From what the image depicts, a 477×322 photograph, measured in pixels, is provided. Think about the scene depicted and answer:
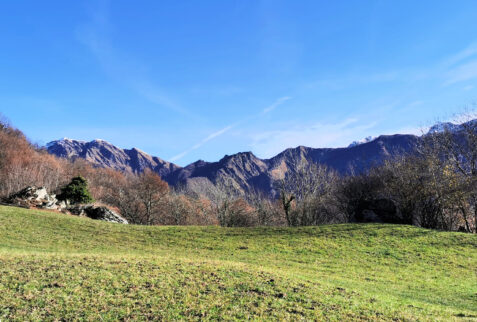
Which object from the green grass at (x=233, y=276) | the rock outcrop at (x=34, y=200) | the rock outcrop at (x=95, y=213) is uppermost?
the rock outcrop at (x=34, y=200)

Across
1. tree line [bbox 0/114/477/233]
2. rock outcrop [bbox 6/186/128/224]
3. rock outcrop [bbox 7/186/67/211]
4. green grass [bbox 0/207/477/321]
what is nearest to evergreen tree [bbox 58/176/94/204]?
rock outcrop [bbox 6/186/128/224]

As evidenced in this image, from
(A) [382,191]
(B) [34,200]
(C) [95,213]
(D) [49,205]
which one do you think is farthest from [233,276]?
(A) [382,191]

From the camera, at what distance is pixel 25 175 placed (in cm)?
5631

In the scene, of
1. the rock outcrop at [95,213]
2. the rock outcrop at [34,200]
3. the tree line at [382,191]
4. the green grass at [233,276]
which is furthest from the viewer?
the tree line at [382,191]

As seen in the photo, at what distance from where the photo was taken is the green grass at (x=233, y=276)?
959 cm

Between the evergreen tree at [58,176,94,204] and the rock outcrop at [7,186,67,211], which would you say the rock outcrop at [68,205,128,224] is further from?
the evergreen tree at [58,176,94,204]

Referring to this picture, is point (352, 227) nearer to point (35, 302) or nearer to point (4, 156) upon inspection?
point (35, 302)

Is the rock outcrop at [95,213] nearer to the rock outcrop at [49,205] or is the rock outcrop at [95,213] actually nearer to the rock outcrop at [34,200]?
the rock outcrop at [49,205]

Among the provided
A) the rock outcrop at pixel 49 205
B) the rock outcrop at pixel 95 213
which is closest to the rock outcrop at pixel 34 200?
the rock outcrop at pixel 49 205

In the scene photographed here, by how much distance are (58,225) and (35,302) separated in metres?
23.6

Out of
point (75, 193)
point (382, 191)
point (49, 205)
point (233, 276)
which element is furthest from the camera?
point (382, 191)

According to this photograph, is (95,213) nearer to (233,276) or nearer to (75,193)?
(75,193)

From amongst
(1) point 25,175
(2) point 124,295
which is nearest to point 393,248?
(2) point 124,295

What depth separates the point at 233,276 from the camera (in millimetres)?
13336
